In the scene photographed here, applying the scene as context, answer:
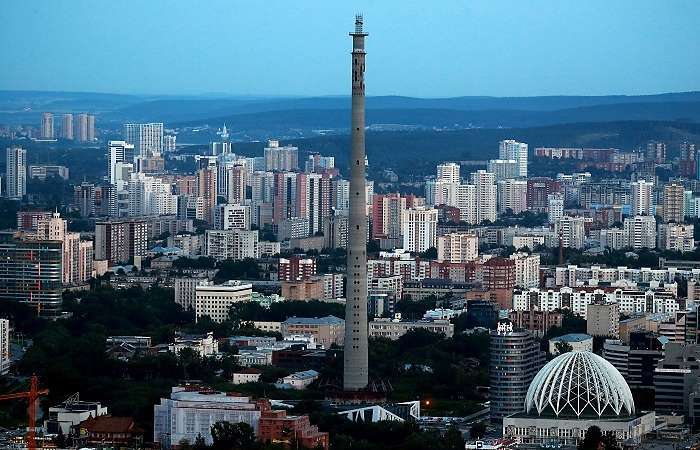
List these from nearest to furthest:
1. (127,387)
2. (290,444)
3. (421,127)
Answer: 1. (290,444)
2. (127,387)
3. (421,127)

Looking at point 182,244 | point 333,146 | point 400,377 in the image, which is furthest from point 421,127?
point 400,377

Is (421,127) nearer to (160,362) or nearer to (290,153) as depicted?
(290,153)

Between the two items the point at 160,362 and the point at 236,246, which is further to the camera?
the point at 236,246

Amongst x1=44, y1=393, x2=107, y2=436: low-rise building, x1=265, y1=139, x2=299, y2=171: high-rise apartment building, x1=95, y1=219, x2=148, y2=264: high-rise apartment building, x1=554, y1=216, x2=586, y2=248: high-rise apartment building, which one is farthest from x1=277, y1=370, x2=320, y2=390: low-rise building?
x1=265, y1=139, x2=299, y2=171: high-rise apartment building

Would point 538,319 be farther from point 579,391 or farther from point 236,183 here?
point 236,183

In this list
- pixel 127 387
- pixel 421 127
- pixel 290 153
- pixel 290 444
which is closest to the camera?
pixel 290 444

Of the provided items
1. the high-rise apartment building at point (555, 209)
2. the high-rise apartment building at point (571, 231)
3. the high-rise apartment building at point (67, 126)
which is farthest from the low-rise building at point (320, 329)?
the high-rise apartment building at point (67, 126)
